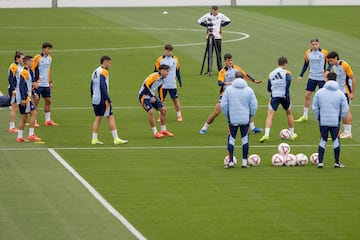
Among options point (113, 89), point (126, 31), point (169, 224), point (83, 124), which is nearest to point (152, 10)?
point (126, 31)

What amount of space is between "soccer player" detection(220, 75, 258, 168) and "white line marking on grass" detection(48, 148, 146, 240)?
3.63 metres

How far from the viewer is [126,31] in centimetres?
5825

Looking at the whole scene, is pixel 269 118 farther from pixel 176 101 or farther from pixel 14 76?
pixel 14 76

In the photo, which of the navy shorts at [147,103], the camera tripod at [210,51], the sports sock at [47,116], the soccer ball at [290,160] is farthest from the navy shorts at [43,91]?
the camera tripod at [210,51]

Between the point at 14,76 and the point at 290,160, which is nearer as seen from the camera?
the point at 290,160

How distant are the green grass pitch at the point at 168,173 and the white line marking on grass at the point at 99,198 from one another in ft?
0.40

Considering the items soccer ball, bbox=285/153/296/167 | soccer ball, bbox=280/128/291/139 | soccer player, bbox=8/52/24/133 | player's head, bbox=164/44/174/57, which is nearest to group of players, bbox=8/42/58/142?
soccer player, bbox=8/52/24/133

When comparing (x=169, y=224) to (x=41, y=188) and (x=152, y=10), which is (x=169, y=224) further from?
(x=152, y=10)

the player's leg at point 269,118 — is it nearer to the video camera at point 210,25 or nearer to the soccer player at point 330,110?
the soccer player at point 330,110

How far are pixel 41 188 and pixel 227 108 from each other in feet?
16.3

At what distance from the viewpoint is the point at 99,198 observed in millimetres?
23312

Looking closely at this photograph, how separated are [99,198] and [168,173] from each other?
3.17 meters

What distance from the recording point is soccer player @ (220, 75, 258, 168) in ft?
86.3

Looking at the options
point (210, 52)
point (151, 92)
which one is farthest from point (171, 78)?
point (210, 52)
